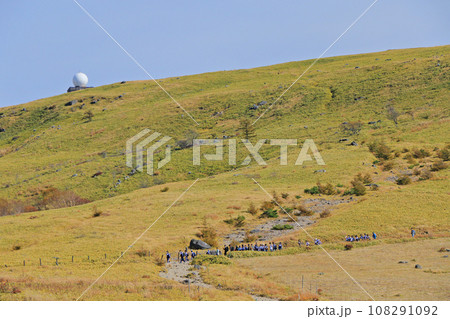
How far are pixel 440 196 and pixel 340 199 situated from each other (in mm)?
11703

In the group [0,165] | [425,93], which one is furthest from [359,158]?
[0,165]

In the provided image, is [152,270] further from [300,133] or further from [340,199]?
[300,133]

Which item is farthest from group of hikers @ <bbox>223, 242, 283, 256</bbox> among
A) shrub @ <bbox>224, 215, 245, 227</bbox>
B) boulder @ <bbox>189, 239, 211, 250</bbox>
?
shrub @ <bbox>224, 215, 245, 227</bbox>

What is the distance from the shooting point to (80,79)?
193 m

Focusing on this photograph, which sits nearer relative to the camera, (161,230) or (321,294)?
(321,294)

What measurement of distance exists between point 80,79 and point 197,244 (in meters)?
166

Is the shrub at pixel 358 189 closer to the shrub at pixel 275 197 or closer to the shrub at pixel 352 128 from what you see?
the shrub at pixel 275 197

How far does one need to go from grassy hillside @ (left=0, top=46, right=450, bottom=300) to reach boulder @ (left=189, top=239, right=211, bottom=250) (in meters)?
1.36

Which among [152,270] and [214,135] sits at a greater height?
[214,135]

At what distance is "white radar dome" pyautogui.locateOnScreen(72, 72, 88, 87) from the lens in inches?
7589

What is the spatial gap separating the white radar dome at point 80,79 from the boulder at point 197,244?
16445 centimetres

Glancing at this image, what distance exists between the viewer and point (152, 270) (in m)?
36.7

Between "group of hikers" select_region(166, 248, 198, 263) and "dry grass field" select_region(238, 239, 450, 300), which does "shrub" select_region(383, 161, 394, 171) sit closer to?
"dry grass field" select_region(238, 239, 450, 300)

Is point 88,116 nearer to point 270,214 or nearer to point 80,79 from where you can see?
point 80,79
